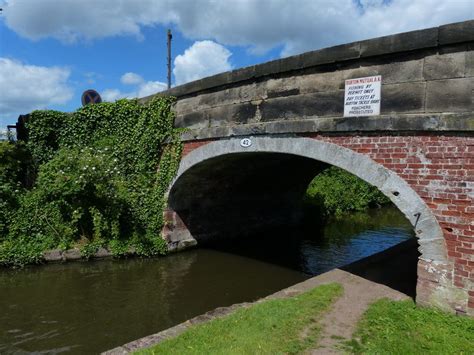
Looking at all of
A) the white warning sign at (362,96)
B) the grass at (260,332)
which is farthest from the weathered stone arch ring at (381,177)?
the grass at (260,332)

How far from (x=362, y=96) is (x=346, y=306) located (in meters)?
3.21

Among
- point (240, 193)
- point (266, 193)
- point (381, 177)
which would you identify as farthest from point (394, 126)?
point (266, 193)

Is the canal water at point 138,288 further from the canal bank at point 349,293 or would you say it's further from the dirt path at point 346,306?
the dirt path at point 346,306

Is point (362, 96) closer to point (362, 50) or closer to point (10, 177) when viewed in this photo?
point (362, 50)

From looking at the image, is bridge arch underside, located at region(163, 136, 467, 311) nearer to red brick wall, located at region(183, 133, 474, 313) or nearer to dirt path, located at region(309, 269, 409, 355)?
red brick wall, located at region(183, 133, 474, 313)

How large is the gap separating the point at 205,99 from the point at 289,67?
8.74ft

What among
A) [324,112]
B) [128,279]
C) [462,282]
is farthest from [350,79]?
[128,279]

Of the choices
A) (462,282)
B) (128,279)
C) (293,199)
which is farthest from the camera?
(293,199)

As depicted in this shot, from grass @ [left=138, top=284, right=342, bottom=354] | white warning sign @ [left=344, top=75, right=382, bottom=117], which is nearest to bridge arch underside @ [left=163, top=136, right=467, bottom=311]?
white warning sign @ [left=344, top=75, right=382, bottom=117]

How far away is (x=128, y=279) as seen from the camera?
8250 mm

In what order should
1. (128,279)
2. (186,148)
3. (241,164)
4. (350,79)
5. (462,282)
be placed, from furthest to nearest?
1. (241,164)
2. (186,148)
3. (128,279)
4. (350,79)
5. (462,282)

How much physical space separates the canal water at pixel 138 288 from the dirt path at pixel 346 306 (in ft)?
6.71

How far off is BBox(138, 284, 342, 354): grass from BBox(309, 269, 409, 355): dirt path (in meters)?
0.13

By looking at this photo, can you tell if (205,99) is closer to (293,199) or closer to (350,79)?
(350,79)
